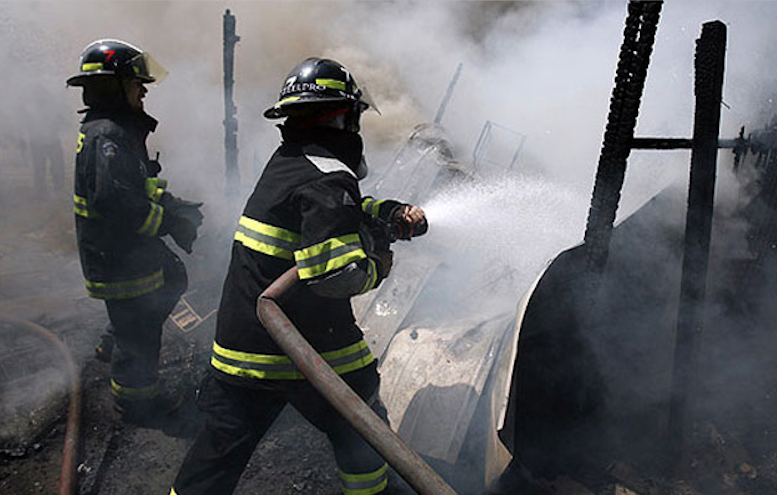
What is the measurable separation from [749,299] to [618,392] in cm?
91

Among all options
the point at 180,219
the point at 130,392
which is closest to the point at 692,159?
the point at 180,219

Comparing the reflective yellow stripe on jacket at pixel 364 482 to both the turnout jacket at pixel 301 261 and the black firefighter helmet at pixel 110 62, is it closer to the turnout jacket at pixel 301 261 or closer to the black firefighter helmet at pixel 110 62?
the turnout jacket at pixel 301 261

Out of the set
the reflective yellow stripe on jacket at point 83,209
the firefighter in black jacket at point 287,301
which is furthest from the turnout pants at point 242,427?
the reflective yellow stripe on jacket at point 83,209

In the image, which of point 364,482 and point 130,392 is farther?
point 130,392

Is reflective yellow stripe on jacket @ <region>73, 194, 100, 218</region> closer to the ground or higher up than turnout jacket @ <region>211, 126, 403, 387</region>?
closer to the ground

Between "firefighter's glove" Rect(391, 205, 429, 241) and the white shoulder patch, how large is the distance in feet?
1.15

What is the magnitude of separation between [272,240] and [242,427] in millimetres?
797

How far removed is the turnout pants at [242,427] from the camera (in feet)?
7.45

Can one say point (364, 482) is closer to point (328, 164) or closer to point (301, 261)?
point (301, 261)

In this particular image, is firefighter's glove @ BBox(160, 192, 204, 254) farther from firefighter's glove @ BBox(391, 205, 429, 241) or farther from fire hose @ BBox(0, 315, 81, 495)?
firefighter's glove @ BBox(391, 205, 429, 241)

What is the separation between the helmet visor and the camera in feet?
10.9

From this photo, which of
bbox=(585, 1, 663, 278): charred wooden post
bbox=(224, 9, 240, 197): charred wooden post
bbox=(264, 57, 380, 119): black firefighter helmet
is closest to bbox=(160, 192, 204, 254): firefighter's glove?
bbox=(264, 57, 380, 119): black firefighter helmet

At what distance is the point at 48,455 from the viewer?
317 centimetres

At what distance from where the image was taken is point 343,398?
184 centimetres
